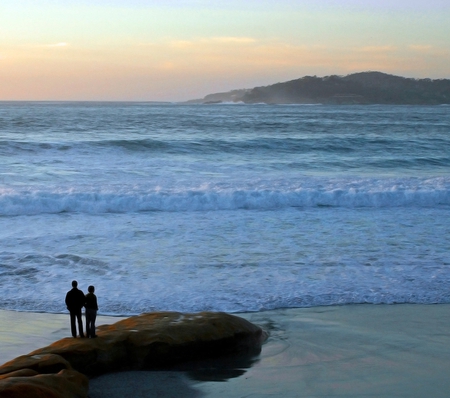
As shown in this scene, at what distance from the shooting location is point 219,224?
16922 mm

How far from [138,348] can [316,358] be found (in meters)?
2.18

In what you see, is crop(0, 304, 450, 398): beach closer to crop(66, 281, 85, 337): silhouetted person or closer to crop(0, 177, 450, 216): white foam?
crop(66, 281, 85, 337): silhouetted person

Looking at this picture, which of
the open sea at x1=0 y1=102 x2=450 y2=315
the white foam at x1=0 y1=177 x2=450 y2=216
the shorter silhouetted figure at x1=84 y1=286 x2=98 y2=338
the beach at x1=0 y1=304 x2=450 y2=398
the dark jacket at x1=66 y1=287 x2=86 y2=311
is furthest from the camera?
the white foam at x1=0 y1=177 x2=450 y2=216

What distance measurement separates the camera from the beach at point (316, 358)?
6895 mm

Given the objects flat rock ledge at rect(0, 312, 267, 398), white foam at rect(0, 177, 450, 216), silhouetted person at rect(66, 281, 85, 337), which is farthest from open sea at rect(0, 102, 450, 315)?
silhouetted person at rect(66, 281, 85, 337)

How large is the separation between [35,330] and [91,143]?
26.9 m

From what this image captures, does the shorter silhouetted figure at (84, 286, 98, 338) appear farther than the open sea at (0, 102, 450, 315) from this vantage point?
No

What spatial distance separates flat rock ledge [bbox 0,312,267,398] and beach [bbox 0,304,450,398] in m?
0.18

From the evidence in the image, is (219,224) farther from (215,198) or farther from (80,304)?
(80,304)

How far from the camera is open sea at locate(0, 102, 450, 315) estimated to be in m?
10.9

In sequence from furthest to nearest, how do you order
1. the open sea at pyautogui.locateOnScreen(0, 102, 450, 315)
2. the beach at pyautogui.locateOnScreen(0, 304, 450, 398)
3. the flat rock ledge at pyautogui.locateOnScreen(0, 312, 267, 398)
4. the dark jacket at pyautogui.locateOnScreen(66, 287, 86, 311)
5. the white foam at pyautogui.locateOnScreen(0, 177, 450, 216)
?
1. the white foam at pyautogui.locateOnScreen(0, 177, 450, 216)
2. the open sea at pyautogui.locateOnScreen(0, 102, 450, 315)
3. the dark jacket at pyautogui.locateOnScreen(66, 287, 86, 311)
4. the beach at pyautogui.locateOnScreen(0, 304, 450, 398)
5. the flat rock ledge at pyautogui.locateOnScreen(0, 312, 267, 398)

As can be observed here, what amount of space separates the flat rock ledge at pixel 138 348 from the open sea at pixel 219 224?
192cm

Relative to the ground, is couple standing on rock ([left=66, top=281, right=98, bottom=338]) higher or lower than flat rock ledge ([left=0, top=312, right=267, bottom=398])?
higher

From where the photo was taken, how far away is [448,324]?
29.9 feet
